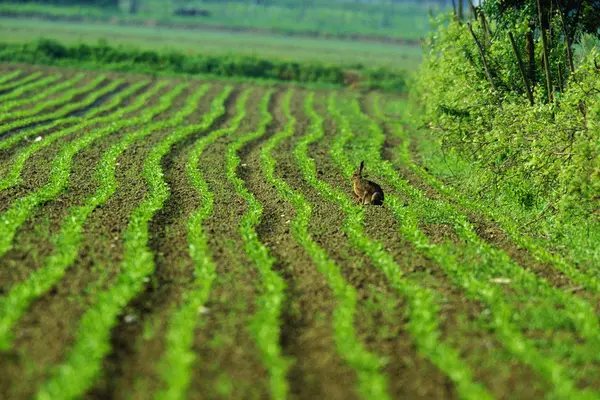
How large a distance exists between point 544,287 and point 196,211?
6345mm

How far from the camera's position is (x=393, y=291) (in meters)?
9.39

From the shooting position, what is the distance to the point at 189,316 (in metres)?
8.03

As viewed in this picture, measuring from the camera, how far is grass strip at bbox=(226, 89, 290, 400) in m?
6.87

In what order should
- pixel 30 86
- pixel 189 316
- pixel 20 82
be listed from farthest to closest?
pixel 20 82, pixel 30 86, pixel 189 316

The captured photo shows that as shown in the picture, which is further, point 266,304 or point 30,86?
point 30,86

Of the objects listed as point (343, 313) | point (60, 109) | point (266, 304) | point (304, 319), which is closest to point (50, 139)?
point (60, 109)

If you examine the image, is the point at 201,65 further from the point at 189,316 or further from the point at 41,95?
the point at 189,316

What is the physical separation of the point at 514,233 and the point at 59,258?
7.87m

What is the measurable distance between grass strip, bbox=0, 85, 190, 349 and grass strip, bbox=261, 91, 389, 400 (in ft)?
11.5

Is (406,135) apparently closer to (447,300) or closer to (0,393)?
(447,300)

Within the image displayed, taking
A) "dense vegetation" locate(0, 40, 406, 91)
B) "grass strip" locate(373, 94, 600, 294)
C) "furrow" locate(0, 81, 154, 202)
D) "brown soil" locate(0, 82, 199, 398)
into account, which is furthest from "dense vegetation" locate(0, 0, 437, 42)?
"brown soil" locate(0, 82, 199, 398)

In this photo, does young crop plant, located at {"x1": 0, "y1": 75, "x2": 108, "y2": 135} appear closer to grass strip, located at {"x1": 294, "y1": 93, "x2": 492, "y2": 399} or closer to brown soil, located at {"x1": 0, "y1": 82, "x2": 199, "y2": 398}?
brown soil, located at {"x1": 0, "y1": 82, "x2": 199, "y2": 398}

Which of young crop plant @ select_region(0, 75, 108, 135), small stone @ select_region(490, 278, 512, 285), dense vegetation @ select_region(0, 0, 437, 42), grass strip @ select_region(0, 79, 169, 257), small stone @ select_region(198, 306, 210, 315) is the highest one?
dense vegetation @ select_region(0, 0, 437, 42)

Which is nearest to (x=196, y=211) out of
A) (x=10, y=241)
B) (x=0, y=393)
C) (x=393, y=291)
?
(x=10, y=241)
